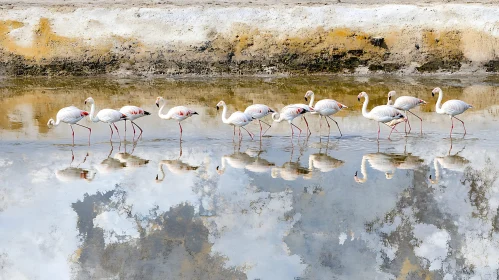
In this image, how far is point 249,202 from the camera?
12531mm

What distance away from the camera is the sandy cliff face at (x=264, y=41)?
27031 mm

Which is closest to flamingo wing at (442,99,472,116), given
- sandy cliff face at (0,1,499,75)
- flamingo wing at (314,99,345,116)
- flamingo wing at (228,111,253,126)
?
flamingo wing at (314,99,345,116)

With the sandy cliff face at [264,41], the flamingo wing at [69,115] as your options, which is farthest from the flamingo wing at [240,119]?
the sandy cliff face at [264,41]

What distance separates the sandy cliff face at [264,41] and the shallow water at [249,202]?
7470 mm

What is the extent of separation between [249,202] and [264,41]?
15.7 m

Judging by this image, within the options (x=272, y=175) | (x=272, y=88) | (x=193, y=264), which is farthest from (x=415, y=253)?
(x=272, y=88)

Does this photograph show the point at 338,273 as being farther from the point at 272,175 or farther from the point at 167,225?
the point at 272,175

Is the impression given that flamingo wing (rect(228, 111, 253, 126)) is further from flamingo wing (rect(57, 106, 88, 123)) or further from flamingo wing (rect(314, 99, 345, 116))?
flamingo wing (rect(57, 106, 88, 123))

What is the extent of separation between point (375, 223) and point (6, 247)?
17.1ft

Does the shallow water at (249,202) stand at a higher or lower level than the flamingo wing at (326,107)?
lower

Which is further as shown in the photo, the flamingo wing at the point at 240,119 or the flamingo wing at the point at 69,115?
the flamingo wing at the point at 69,115

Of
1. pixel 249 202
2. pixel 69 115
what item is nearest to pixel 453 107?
pixel 249 202

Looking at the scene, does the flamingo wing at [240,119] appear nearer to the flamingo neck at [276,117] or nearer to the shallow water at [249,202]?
the shallow water at [249,202]

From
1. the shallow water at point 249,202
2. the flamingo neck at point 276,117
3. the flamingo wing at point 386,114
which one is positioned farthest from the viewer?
the flamingo neck at point 276,117
